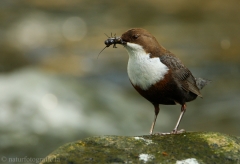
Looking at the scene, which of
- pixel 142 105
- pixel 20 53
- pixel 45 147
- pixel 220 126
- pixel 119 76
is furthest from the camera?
pixel 20 53

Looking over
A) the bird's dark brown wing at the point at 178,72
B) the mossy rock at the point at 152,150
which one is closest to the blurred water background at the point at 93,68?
the bird's dark brown wing at the point at 178,72

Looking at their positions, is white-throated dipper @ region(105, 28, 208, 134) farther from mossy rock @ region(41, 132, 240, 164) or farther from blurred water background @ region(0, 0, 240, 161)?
blurred water background @ region(0, 0, 240, 161)

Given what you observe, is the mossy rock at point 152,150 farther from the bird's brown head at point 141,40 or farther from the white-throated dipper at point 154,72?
the bird's brown head at point 141,40

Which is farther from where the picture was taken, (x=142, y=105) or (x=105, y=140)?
(x=142, y=105)

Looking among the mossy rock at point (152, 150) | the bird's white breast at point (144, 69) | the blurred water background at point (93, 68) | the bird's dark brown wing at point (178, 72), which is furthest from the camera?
the blurred water background at point (93, 68)

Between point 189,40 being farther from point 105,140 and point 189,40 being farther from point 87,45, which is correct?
point 105,140

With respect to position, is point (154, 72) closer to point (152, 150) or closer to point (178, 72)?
point (178, 72)

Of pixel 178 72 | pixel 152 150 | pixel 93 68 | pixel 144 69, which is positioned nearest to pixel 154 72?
pixel 144 69

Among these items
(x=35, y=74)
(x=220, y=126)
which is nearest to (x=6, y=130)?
(x=35, y=74)
